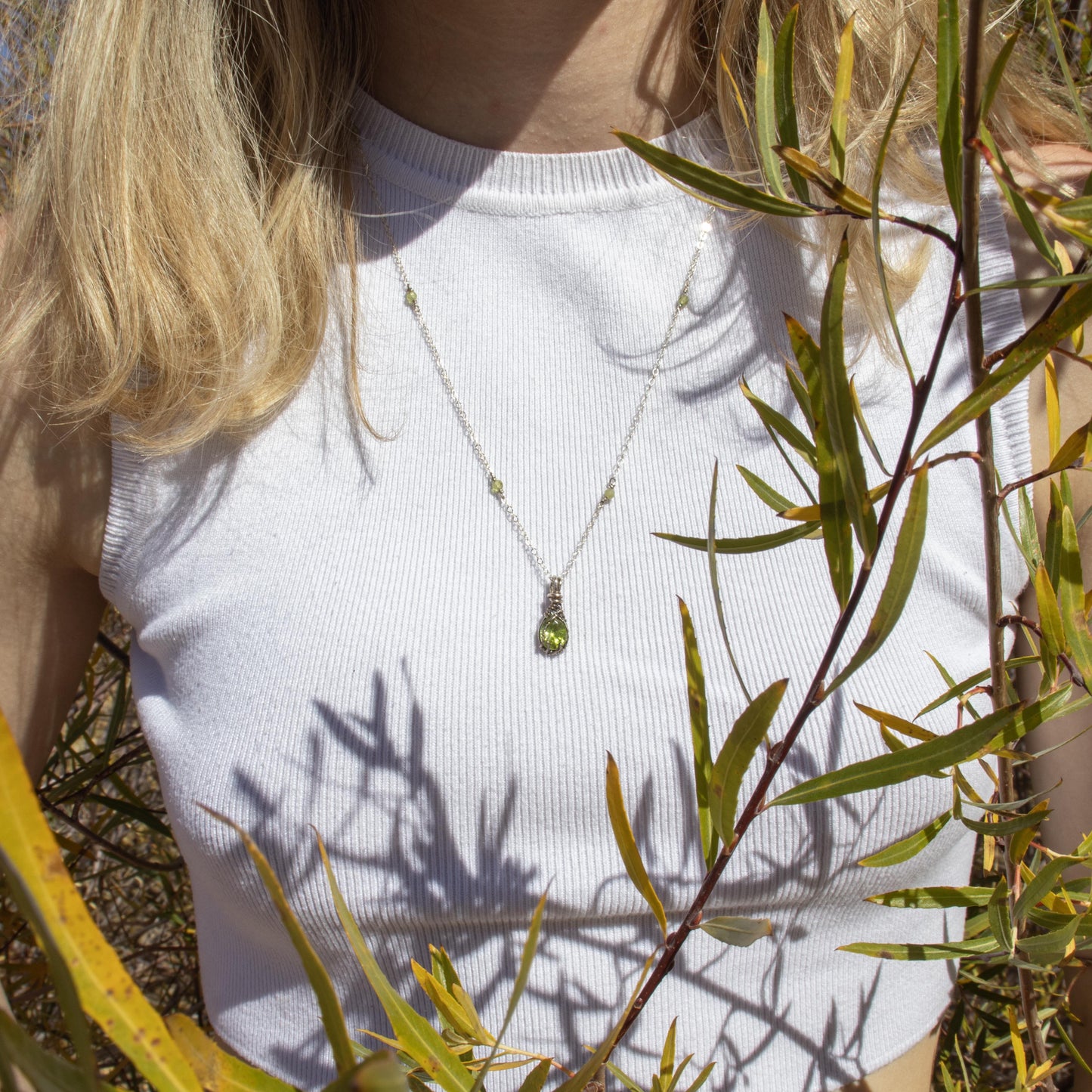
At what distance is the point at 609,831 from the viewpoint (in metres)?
0.75

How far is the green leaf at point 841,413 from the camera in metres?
0.25

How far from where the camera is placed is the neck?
2.84ft

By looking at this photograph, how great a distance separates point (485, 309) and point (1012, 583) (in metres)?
0.53

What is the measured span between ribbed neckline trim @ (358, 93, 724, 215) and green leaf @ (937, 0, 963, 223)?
2.21 feet

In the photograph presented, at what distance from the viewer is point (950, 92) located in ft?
0.78

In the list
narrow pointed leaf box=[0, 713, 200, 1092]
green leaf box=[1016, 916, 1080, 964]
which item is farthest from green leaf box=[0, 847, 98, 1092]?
green leaf box=[1016, 916, 1080, 964]

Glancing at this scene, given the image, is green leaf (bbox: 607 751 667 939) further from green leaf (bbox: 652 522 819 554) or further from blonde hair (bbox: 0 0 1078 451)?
blonde hair (bbox: 0 0 1078 451)

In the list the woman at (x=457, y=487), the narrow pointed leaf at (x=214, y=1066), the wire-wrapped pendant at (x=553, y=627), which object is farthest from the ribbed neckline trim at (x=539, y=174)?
the narrow pointed leaf at (x=214, y=1066)

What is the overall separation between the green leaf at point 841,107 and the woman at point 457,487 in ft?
1.68

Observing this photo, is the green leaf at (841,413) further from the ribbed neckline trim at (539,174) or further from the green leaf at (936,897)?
the ribbed neckline trim at (539,174)

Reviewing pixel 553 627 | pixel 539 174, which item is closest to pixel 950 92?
pixel 553 627

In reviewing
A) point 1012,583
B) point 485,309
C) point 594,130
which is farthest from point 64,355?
point 1012,583

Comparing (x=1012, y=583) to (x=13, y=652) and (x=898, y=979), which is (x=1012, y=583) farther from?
(x=13, y=652)

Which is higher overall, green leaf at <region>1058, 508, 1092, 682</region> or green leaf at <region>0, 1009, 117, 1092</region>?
green leaf at <region>1058, 508, 1092, 682</region>
